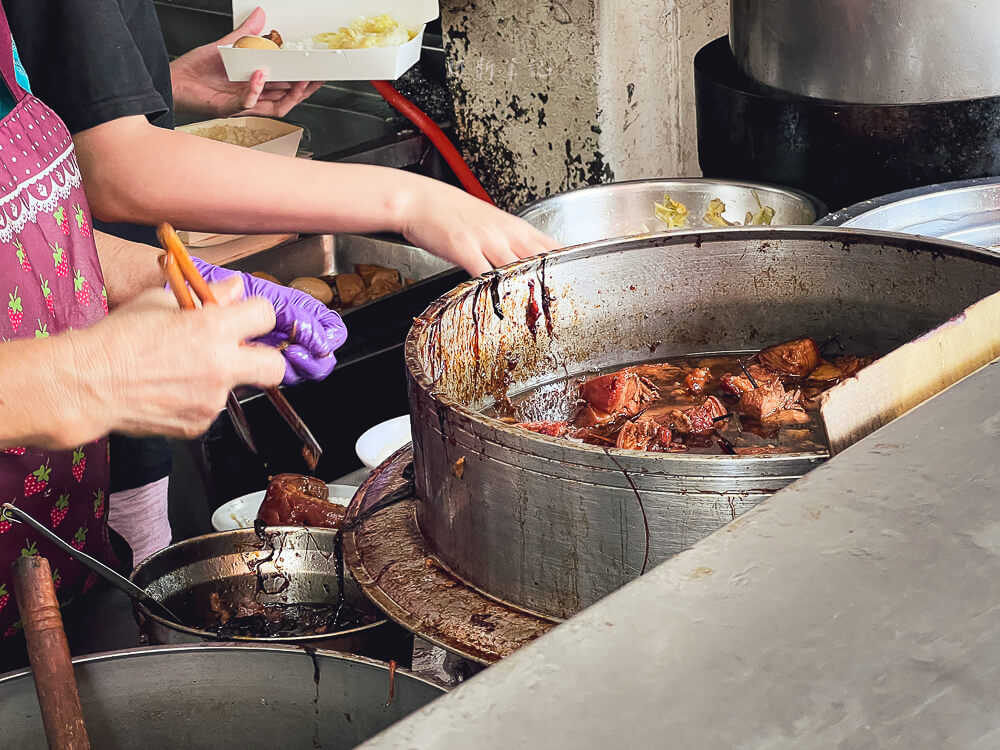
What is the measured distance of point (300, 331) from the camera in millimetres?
1546

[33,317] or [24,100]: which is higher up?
[24,100]

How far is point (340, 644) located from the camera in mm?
1303

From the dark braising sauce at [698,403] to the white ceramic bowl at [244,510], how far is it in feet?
1.66

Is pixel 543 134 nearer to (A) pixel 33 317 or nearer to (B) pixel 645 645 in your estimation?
(A) pixel 33 317

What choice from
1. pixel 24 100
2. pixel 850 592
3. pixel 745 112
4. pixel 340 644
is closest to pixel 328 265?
pixel 745 112

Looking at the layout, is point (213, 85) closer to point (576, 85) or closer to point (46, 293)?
point (576, 85)

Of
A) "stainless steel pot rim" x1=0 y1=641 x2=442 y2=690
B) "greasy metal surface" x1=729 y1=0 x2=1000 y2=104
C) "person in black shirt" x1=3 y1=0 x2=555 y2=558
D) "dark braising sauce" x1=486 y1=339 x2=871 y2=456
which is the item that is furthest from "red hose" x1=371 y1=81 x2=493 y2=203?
"stainless steel pot rim" x1=0 y1=641 x2=442 y2=690

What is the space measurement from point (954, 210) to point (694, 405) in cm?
87

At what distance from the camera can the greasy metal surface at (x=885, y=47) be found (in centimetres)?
210

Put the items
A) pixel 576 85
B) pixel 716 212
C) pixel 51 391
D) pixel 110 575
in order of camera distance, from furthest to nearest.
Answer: pixel 576 85 → pixel 716 212 → pixel 110 575 → pixel 51 391

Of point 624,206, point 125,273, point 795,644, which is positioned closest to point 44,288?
point 125,273

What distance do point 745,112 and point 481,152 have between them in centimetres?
158

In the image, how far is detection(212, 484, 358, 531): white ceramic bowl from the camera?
1.98m

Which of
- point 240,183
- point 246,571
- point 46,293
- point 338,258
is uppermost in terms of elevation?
point 240,183
